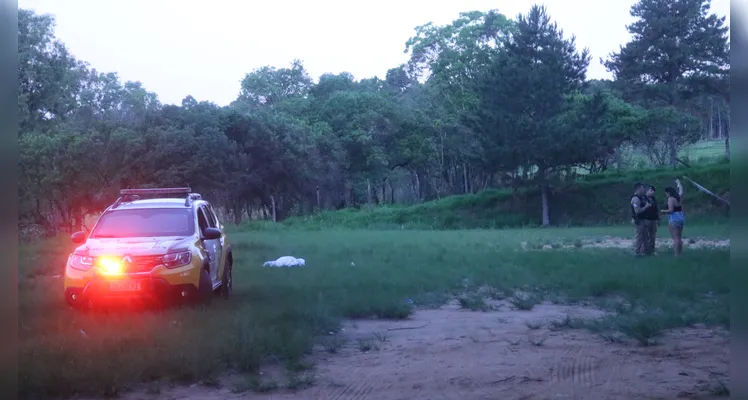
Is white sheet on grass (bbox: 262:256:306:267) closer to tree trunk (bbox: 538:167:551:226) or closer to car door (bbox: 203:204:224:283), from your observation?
car door (bbox: 203:204:224:283)

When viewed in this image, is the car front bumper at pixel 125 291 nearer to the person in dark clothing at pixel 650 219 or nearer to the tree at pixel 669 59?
the person in dark clothing at pixel 650 219

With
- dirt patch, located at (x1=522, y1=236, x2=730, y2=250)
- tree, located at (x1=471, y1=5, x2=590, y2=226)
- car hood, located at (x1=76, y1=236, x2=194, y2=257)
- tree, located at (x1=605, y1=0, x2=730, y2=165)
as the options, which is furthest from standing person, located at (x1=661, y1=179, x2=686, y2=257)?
tree, located at (x1=605, y1=0, x2=730, y2=165)

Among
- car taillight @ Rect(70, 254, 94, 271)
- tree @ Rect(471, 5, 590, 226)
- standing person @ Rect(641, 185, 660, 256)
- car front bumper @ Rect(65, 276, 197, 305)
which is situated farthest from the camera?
tree @ Rect(471, 5, 590, 226)

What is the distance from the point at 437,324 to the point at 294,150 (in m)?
34.4

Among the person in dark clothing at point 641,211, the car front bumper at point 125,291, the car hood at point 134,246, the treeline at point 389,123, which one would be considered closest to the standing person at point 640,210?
the person in dark clothing at point 641,211

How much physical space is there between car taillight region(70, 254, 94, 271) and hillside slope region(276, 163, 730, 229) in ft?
102

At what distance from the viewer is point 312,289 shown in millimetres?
12641

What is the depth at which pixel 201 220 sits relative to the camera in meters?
12.0

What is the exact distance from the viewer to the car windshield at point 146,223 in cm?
1105

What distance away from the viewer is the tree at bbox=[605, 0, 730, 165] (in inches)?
1537

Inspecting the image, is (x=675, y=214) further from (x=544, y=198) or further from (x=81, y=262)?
(x=544, y=198)

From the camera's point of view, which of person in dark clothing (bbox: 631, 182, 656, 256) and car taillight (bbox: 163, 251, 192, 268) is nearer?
car taillight (bbox: 163, 251, 192, 268)

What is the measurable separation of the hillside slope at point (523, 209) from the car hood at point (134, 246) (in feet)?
100

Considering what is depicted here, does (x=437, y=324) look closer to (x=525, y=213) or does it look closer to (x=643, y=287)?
→ (x=643, y=287)
